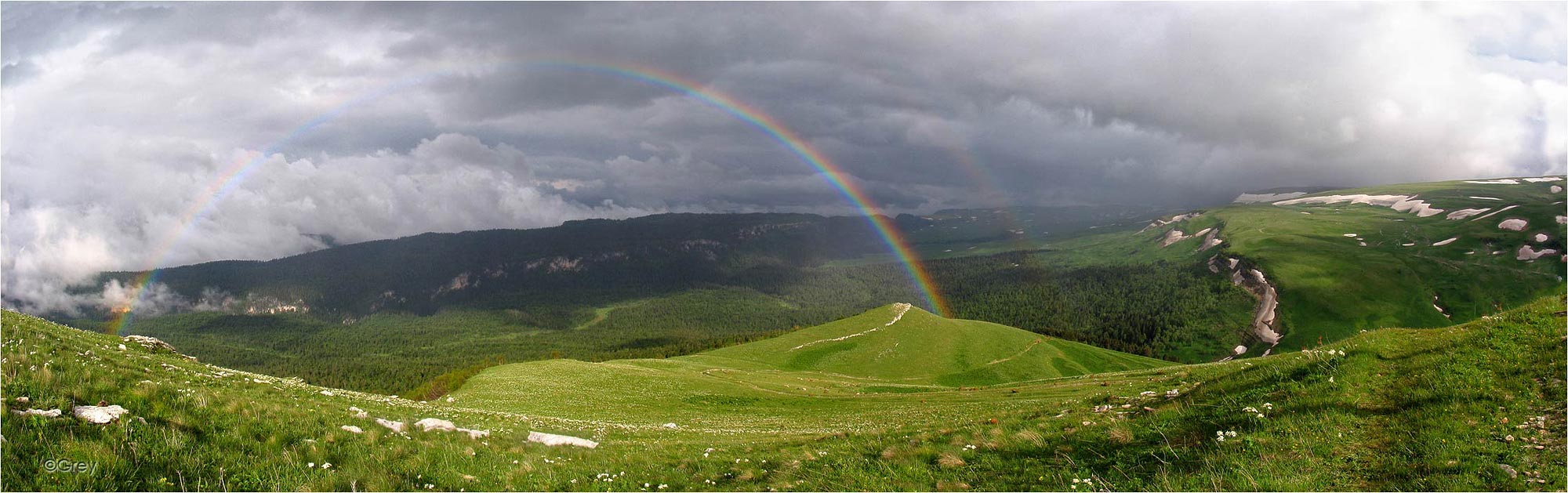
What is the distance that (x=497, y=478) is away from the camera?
12.2 meters

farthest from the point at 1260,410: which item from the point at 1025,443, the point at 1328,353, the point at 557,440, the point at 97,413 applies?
the point at 97,413

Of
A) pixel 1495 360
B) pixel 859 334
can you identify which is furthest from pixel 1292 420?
pixel 859 334

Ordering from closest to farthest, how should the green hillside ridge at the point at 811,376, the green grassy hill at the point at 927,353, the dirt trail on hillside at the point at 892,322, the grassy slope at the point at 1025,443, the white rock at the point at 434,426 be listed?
the grassy slope at the point at 1025,443 < the white rock at the point at 434,426 < the green hillside ridge at the point at 811,376 < the green grassy hill at the point at 927,353 < the dirt trail on hillside at the point at 892,322

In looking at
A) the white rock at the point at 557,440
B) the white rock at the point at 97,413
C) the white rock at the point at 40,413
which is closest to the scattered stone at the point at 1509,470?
the white rock at the point at 557,440

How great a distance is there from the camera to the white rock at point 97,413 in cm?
989

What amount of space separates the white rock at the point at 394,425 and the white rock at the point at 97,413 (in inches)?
217

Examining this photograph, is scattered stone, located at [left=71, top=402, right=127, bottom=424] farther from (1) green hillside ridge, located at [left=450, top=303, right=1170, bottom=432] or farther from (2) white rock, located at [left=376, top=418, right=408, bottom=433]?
(1) green hillside ridge, located at [left=450, top=303, right=1170, bottom=432]

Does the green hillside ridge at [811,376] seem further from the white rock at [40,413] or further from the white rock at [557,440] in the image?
the white rock at [40,413]

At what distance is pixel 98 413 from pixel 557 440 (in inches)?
385

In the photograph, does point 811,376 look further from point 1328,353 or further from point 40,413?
point 40,413

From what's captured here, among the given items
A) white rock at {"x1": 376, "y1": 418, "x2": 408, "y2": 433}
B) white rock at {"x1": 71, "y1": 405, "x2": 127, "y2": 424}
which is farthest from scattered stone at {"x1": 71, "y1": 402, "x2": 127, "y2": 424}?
white rock at {"x1": 376, "y1": 418, "x2": 408, "y2": 433}

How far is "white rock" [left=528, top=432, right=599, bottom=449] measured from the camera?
1756 centimetres

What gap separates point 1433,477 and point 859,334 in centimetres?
13070

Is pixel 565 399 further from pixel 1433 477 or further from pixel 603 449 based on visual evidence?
pixel 1433 477
